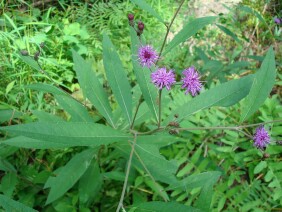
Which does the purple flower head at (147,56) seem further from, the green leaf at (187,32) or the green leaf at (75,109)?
the green leaf at (75,109)

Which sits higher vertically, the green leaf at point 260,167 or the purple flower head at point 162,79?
the purple flower head at point 162,79

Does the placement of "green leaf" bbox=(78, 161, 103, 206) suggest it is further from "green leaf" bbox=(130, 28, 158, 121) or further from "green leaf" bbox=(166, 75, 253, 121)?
"green leaf" bbox=(166, 75, 253, 121)

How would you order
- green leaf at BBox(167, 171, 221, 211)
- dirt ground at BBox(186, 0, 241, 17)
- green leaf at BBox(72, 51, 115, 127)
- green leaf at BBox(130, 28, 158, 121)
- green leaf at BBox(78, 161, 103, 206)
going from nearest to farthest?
green leaf at BBox(167, 171, 221, 211) < green leaf at BBox(130, 28, 158, 121) < green leaf at BBox(72, 51, 115, 127) < green leaf at BBox(78, 161, 103, 206) < dirt ground at BBox(186, 0, 241, 17)

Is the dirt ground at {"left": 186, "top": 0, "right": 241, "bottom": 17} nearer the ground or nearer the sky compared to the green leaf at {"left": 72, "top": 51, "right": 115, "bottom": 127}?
nearer the sky

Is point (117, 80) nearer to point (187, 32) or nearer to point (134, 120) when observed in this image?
A: point (134, 120)

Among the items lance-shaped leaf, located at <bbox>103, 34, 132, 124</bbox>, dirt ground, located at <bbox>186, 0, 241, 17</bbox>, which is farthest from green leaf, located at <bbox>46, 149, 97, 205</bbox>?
dirt ground, located at <bbox>186, 0, 241, 17</bbox>

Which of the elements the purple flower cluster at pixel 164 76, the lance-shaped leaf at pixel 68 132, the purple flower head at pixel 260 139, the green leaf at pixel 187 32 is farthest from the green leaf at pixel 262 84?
the lance-shaped leaf at pixel 68 132

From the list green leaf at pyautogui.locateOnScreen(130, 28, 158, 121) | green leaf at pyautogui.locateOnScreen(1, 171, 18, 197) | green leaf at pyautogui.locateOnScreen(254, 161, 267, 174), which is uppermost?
green leaf at pyautogui.locateOnScreen(130, 28, 158, 121)
